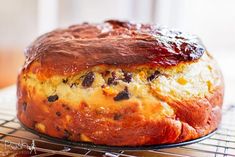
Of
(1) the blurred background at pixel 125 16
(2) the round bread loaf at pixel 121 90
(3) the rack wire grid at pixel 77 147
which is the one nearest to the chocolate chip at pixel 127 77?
(2) the round bread loaf at pixel 121 90

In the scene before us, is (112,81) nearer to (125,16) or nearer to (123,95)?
(123,95)

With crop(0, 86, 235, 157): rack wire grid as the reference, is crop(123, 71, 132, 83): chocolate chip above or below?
above

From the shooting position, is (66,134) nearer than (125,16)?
Yes

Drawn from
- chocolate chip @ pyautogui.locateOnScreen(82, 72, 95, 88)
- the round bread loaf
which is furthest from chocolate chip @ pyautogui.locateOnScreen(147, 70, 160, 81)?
chocolate chip @ pyautogui.locateOnScreen(82, 72, 95, 88)

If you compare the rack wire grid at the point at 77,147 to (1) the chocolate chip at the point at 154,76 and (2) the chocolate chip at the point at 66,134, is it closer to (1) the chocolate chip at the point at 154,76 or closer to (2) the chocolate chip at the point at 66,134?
(2) the chocolate chip at the point at 66,134

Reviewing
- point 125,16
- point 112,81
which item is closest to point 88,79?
point 112,81

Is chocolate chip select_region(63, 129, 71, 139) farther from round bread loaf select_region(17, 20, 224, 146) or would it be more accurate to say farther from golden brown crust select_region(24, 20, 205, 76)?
golden brown crust select_region(24, 20, 205, 76)
